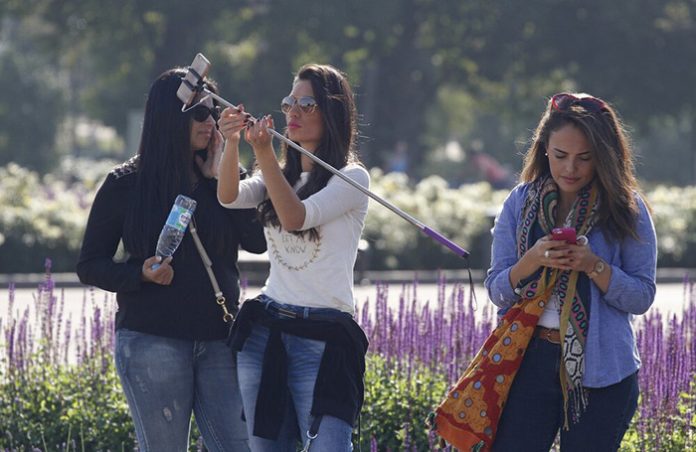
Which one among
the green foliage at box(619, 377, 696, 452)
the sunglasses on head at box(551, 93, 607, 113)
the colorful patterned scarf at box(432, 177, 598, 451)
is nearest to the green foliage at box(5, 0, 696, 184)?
the green foliage at box(619, 377, 696, 452)

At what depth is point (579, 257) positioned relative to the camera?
3664mm

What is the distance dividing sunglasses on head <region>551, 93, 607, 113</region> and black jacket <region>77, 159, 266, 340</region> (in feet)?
3.74

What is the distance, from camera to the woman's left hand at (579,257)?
3666 mm

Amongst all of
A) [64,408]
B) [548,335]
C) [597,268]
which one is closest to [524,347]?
[548,335]

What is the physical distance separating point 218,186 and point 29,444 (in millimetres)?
2393

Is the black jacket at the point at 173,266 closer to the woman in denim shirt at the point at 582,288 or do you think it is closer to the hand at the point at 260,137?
the hand at the point at 260,137

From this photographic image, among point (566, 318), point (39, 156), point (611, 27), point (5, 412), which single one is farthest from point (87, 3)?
point (566, 318)

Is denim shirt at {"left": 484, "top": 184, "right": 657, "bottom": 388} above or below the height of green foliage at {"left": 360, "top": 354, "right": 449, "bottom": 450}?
above

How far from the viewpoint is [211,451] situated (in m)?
4.49

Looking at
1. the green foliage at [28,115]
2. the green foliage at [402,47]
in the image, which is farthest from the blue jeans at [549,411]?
the green foliage at [28,115]

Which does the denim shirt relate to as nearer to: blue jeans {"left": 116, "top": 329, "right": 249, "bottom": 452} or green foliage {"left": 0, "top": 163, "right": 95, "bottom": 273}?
blue jeans {"left": 116, "top": 329, "right": 249, "bottom": 452}

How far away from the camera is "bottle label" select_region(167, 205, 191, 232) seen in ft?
14.0

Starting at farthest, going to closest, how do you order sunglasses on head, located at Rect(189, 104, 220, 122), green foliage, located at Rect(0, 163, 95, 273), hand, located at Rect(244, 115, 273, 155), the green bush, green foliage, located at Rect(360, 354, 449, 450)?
1. the green bush
2. green foliage, located at Rect(0, 163, 95, 273)
3. green foliage, located at Rect(360, 354, 449, 450)
4. sunglasses on head, located at Rect(189, 104, 220, 122)
5. hand, located at Rect(244, 115, 273, 155)

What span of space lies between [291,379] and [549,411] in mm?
768
